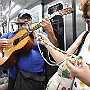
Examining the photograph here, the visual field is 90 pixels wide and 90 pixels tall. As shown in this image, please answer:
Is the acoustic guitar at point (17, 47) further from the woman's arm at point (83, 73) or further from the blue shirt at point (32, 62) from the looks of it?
the woman's arm at point (83, 73)

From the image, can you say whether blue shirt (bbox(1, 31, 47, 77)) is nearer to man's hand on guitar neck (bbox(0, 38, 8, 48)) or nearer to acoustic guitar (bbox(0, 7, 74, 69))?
acoustic guitar (bbox(0, 7, 74, 69))

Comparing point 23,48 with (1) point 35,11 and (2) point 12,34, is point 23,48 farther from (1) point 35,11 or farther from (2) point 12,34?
(1) point 35,11

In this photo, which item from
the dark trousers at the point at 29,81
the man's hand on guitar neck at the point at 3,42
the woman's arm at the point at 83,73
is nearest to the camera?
the woman's arm at the point at 83,73

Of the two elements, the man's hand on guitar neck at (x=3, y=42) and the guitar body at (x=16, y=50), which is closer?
the guitar body at (x=16, y=50)

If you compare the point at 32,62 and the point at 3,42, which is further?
the point at 3,42

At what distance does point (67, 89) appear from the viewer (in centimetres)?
119

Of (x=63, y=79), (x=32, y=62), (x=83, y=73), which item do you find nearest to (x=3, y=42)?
(x=32, y=62)

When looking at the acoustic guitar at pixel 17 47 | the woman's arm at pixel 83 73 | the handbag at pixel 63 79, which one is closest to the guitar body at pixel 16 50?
the acoustic guitar at pixel 17 47

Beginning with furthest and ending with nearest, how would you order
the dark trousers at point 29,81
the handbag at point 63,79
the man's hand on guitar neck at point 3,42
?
the man's hand on guitar neck at point 3,42 → the dark trousers at point 29,81 → the handbag at point 63,79

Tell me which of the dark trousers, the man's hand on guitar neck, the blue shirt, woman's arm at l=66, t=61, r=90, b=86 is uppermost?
the man's hand on guitar neck

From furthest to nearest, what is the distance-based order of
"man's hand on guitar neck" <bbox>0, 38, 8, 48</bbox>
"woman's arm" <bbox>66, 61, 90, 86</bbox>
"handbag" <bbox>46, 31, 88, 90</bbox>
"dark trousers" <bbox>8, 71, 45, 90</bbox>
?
"man's hand on guitar neck" <bbox>0, 38, 8, 48</bbox> < "dark trousers" <bbox>8, 71, 45, 90</bbox> < "handbag" <bbox>46, 31, 88, 90</bbox> < "woman's arm" <bbox>66, 61, 90, 86</bbox>

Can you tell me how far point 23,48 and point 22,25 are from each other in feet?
1.06

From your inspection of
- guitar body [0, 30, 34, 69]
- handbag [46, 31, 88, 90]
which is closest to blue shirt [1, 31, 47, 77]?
Answer: guitar body [0, 30, 34, 69]

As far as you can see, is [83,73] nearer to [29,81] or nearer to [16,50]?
[29,81]
